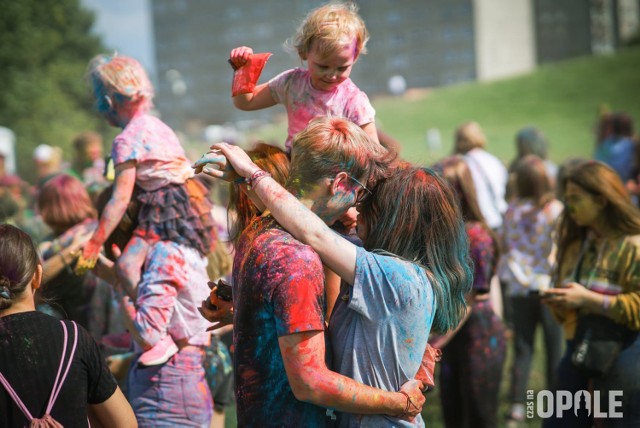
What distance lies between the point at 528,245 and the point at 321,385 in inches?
162

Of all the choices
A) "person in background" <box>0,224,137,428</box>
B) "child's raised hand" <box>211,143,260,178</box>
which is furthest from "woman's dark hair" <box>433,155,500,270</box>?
"person in background" <box>0,224,137,428</box>

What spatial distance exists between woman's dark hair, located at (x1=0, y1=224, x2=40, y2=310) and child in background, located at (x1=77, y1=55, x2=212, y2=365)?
0.76 metres

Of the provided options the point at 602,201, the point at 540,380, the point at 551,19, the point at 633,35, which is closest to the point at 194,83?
the point at 551,19

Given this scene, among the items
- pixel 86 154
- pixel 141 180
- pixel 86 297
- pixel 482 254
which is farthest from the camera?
pixel 86 154

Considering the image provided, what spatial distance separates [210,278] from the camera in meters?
3.69

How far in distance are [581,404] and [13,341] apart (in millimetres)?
2647

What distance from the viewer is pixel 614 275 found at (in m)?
3.72

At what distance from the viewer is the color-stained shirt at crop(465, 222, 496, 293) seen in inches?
173

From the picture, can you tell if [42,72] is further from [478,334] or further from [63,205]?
[478,334]

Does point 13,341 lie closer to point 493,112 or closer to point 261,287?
point 261,287

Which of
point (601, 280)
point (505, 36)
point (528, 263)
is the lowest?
point (528, 263)

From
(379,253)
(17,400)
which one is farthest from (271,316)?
(17,400)

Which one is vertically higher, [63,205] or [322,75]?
[322,75]

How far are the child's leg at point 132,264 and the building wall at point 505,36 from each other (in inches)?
1163
